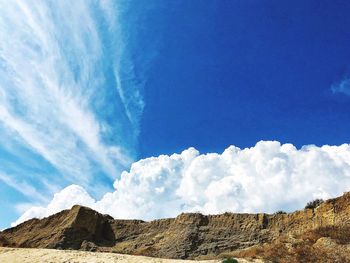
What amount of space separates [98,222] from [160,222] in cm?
780

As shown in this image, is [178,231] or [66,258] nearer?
[66,258]

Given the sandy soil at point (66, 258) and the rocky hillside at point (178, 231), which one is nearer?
the sandy soil at point (66, 258)

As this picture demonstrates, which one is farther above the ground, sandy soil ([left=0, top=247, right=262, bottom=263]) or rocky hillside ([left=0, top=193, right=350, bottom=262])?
rocky hillside ([left=0, top=193, right=350, bottom=262])

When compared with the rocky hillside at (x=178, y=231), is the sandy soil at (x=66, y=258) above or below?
below

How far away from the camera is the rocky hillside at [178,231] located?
37156 millimetres

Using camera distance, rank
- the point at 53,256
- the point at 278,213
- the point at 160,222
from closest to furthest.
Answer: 1. the point at 53,256
2. the point at 278,213
3. the point at 160,222

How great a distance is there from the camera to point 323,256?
27.4 meters

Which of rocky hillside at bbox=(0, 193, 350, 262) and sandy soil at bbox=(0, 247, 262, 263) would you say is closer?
sandy soil at bbox=(0, 247, 262, 263)

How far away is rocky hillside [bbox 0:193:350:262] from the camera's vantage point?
37.2 metres

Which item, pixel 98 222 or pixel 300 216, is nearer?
pixel 300 216

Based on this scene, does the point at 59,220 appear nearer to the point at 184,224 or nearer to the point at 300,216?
the point at 184,224

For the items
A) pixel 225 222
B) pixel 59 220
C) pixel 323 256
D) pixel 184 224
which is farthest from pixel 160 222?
pixel 323 256

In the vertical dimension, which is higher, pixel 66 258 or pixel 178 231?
pixel 178 231

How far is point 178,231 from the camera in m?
44.7
